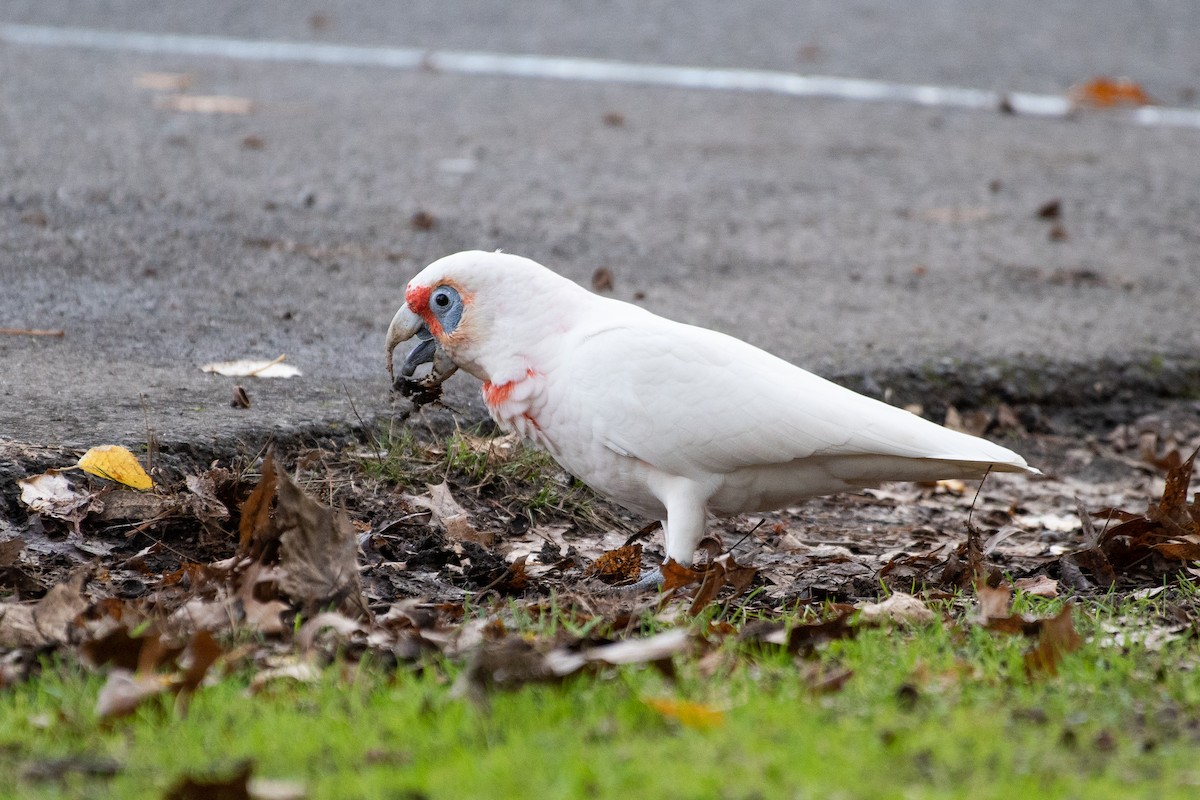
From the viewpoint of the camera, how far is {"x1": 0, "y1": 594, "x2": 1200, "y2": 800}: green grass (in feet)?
6.76

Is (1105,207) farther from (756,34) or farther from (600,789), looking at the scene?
(600,789)

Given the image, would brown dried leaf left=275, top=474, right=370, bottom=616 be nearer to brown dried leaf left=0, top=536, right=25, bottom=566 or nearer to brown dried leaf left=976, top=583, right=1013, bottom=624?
brown dried leaf left=0, top=536, right=25, bottom=566

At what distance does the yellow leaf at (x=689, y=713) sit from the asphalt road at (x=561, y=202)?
191 centimetres

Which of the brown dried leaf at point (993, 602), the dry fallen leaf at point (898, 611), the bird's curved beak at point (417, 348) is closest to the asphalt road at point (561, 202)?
the bird's curved beak at point (417, 348)

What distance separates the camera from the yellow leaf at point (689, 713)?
2283mm

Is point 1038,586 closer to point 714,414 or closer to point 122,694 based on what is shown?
point 714,414

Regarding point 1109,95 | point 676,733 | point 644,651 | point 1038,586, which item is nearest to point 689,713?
point 676,733

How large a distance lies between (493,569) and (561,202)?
3857mm

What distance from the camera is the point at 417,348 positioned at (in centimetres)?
361

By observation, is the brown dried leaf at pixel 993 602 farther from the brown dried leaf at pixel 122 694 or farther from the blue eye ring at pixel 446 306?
the brown dried leaf at pixel 122 694

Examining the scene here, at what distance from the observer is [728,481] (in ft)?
11.0

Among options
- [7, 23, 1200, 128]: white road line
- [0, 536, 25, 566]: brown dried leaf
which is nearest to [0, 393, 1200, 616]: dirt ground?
[0, 536, 25, 566]: brown dried leaf

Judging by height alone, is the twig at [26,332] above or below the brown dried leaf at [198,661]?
below

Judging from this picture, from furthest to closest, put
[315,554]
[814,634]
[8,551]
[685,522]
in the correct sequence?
[685,522] → [8,551] → [315,554] → [814,634]
